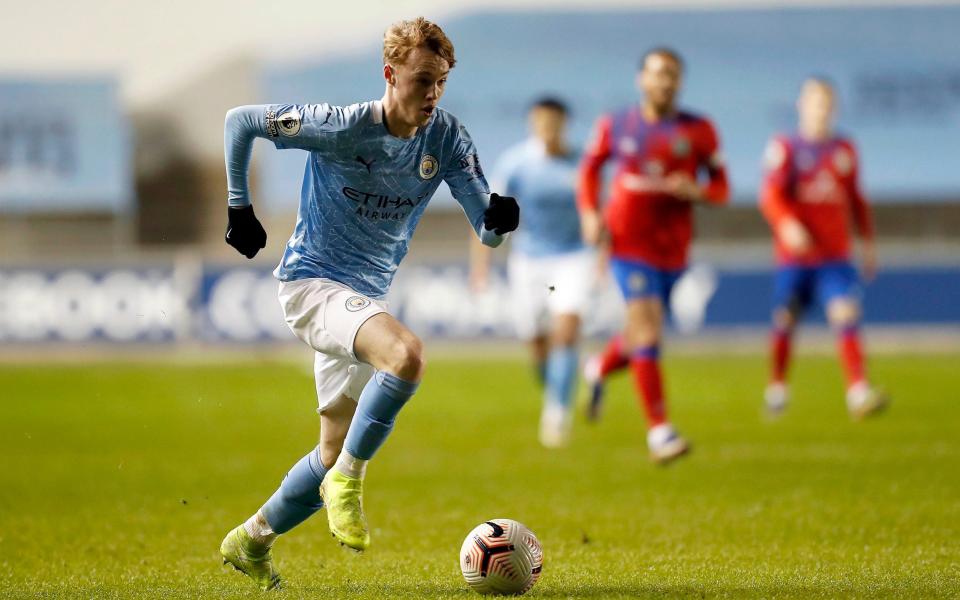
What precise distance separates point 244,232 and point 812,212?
7.37 m

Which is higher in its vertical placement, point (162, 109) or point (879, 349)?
point (162, 109)

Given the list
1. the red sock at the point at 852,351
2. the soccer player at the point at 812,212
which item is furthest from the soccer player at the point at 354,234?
the soccer player at the point at 812,212

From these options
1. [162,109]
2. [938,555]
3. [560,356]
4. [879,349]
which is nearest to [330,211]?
[938,555]

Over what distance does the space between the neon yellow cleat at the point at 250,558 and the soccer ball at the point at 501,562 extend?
28.2 inches

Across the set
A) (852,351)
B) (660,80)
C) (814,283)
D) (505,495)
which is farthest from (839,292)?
(505,495)

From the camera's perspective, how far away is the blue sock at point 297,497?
5.13m

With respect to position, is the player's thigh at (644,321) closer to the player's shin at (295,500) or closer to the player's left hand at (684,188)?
the player's left hand at (684,188)

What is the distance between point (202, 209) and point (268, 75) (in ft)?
9.10

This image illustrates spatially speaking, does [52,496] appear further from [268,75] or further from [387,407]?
[268,75]

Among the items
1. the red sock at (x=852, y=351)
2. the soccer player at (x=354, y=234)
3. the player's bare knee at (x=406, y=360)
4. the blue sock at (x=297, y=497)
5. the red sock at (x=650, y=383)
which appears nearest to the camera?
the player's bare knee at (x=406, y=360)

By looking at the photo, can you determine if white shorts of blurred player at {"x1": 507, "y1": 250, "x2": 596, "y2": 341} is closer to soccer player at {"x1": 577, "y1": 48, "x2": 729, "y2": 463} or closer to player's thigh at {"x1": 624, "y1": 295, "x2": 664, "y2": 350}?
soccer player at {"x1": 577, "y1": 48, "x2": 729, "y2": 463}

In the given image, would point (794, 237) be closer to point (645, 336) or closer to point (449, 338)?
point (645, 336)

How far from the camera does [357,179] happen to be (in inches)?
202

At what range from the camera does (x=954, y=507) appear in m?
7.11
